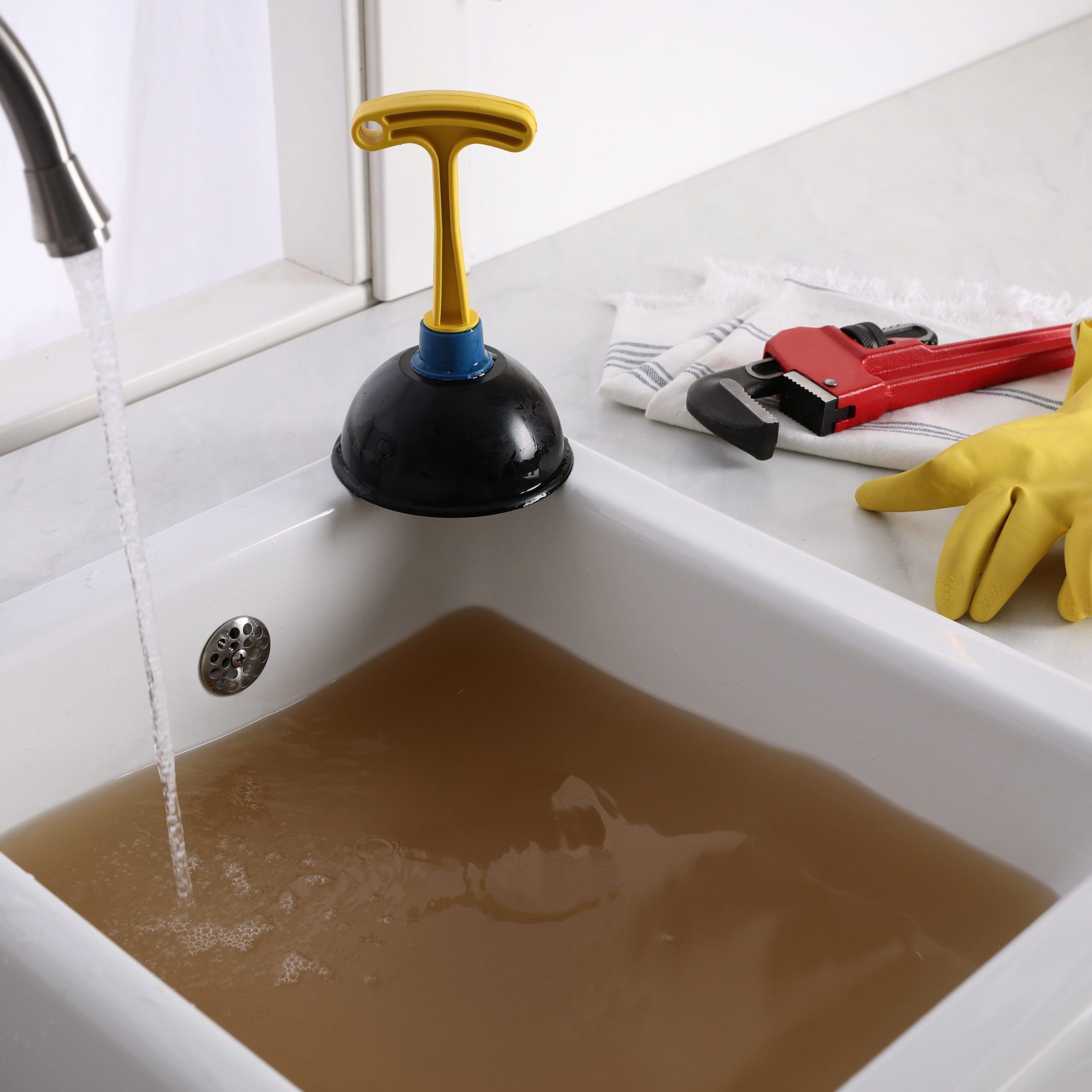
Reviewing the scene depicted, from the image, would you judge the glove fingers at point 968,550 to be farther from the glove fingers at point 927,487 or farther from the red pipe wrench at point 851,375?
the red pipe wrench at point 851,375

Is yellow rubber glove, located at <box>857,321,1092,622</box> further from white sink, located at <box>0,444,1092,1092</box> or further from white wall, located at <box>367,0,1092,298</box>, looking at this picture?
white wall, located at <box>367,0,1092,298</box>

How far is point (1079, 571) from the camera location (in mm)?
657

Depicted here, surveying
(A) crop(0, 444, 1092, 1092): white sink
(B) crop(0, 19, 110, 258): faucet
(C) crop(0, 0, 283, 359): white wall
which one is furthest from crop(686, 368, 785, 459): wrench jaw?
(C) crop(0, 0, 283, 359): white wall

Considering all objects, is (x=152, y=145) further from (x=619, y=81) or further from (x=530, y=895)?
(x=530, y=895)

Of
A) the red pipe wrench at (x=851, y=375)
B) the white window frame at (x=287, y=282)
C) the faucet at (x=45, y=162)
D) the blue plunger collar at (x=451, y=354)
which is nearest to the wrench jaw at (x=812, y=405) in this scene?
the red pipe wrench at (x=851, y=375)

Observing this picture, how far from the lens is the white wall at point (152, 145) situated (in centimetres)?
157

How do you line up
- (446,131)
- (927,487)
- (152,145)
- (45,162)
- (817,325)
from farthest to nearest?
(152,145) → (817,325) → (927,487) → (446,131) → (45,162)

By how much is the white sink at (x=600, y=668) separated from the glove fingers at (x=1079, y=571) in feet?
0.28

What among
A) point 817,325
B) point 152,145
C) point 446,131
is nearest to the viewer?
point 446,131

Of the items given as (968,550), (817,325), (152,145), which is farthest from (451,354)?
(152,145)

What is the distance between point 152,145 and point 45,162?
145cm

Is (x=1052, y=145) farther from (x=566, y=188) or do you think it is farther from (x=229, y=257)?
(x=229, y=257)

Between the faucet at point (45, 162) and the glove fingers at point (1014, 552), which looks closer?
the faucet at point (45, 162)

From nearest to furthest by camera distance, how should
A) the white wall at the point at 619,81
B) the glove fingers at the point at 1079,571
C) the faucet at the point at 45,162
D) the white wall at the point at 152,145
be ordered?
1. the faucet at the point at 45,162
2. the glove fingers at the point at 1079,571
3. the white wall at the point at 619,81
4. the white wall at the point at 152,145
